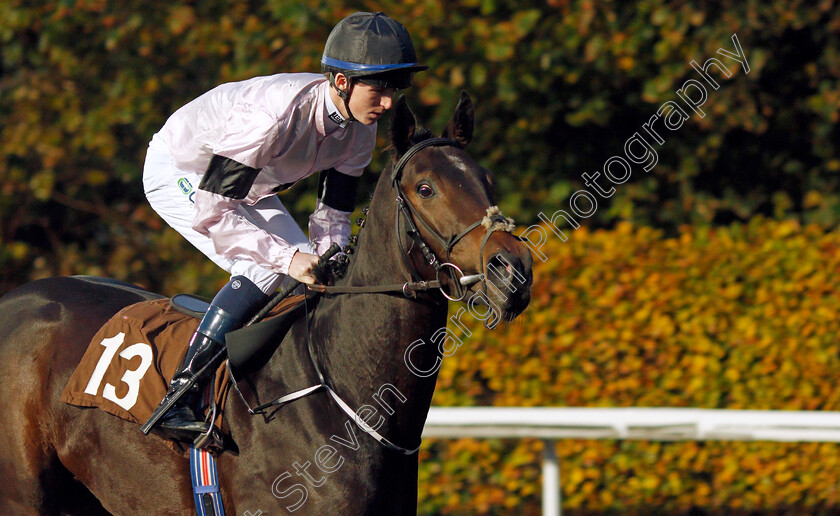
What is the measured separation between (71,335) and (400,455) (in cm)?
137

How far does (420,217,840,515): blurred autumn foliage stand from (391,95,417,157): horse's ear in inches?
90.1

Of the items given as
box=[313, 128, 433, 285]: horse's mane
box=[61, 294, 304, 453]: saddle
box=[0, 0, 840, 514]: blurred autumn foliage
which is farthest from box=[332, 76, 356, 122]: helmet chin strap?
box=[0, 0, 840, 514]: blurred autumn foliage

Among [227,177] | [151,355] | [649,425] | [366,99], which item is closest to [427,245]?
[366,99]

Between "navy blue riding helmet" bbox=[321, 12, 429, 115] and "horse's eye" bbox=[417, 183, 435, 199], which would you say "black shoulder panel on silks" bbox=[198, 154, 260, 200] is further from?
"horse's eye" bbox=[417, 183, 435, 199]

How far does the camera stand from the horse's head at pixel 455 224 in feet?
8.48

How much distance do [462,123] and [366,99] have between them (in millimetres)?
304

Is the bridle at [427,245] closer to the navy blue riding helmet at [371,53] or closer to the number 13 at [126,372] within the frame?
the navy blue riding helmet at [371,53]

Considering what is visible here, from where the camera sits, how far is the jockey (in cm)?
301

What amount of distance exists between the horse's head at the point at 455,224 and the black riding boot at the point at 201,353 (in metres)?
0.65

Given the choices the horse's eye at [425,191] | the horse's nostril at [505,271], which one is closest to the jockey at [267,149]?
the horse's eye at [425,191]

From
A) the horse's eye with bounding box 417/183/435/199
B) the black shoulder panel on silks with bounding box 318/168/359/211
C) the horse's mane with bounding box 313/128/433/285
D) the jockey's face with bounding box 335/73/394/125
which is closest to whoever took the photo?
the horse's eye with bounding box 417/183/435/199

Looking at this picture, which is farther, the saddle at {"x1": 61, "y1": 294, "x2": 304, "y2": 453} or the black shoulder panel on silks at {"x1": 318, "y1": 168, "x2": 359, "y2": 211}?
the black shoulder panel on silks at {"x1": 318, "y1": 168, "x2": 359, "y2": 211}

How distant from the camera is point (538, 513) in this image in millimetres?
5219

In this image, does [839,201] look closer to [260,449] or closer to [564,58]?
[564,58]
